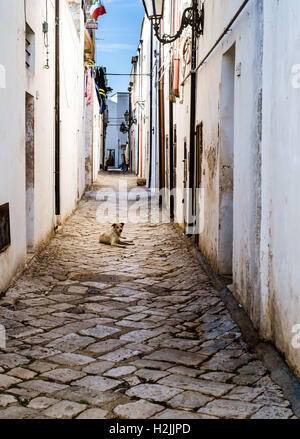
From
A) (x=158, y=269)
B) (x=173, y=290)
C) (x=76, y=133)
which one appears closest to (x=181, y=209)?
(x=158, y=269)

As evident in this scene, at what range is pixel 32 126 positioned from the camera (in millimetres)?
8992

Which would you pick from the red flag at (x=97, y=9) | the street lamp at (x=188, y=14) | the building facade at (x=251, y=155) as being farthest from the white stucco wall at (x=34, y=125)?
the red flag at (x=97, y=9)

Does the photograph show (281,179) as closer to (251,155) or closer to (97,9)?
(251,155)

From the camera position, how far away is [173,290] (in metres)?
7.34

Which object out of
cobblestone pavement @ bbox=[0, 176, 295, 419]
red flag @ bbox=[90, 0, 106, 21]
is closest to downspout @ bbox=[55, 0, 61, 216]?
cobblestone pavement @ bbox=[0, 176, 295, 419]

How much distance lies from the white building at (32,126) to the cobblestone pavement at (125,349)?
29.5 inches

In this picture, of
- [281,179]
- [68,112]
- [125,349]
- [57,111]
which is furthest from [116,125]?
[281,179]

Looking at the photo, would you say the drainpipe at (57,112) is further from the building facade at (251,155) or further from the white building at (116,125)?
the white building at (116,125)

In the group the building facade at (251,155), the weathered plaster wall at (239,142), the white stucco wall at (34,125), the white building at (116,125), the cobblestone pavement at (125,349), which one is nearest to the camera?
the cobblestone pavement at (125,349)

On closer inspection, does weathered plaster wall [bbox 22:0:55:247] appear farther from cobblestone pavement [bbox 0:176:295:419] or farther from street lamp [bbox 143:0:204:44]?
street lamp [bbox 143:0:204:44]

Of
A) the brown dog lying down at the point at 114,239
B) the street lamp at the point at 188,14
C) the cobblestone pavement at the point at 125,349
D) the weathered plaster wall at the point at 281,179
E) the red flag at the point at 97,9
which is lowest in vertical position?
the cobblestone pavement at the point at 125,349

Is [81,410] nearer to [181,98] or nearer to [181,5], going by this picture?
[181,98]

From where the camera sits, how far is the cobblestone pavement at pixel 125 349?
3803 millimetres

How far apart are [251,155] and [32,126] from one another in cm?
446
